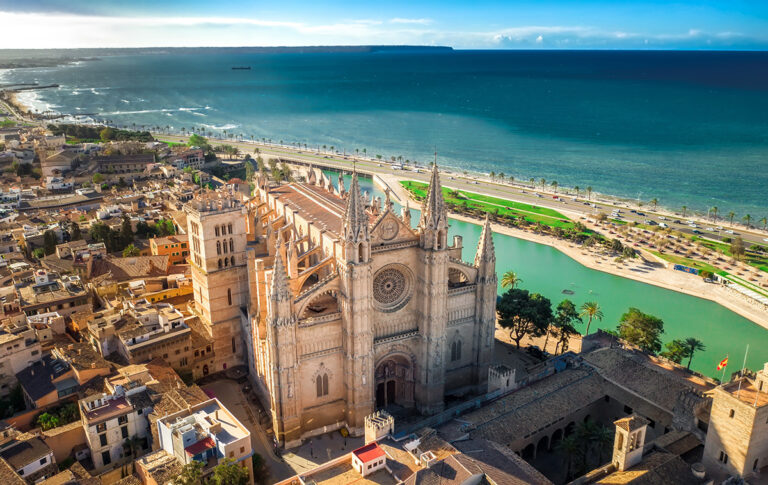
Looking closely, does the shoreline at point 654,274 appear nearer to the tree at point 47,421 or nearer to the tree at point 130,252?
the tree at point 130,252

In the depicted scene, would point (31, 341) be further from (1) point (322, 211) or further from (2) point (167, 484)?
(1) point (322, 211)

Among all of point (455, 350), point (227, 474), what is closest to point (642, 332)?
A: point (455, 350)

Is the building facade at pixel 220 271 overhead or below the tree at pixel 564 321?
overhead

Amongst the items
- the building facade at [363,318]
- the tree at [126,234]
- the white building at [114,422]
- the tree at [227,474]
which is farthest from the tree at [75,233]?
the tree at [227,474]

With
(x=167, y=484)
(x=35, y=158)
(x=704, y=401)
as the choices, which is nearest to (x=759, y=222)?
(x=704, y=401)

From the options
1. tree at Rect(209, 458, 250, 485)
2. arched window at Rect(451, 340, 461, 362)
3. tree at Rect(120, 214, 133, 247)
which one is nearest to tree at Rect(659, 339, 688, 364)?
arched window at Rect(451, 340, 461, 362)

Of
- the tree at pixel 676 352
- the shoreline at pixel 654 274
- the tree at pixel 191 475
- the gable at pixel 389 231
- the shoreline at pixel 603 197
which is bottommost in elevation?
the shoreline at pixel 654 274

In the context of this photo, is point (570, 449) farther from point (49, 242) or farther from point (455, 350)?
point (49, 242)
